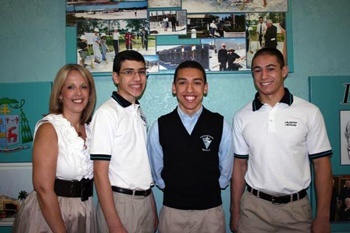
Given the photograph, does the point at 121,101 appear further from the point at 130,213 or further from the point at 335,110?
the point at 335,110

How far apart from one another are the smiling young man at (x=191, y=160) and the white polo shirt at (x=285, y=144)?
202 millimetres

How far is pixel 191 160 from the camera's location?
5.86ft

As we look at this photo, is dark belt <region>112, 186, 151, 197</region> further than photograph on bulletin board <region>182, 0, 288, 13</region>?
No

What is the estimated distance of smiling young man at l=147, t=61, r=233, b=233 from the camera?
5.78 feet

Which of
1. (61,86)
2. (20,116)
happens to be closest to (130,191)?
(61,86)

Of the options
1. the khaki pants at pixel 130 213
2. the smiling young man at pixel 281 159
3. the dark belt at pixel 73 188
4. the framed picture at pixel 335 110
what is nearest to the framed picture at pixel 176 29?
the framed picture at pixel 335 110

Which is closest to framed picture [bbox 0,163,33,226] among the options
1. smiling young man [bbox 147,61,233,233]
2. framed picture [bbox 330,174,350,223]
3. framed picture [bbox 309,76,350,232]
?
smiling young man [bbox 147,61,233,233]

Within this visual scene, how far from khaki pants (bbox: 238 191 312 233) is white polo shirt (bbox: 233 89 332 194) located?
0.30 ft

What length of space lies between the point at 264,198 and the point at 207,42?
1294 millimetres

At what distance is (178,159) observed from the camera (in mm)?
1798

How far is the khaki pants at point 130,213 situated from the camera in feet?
5.33

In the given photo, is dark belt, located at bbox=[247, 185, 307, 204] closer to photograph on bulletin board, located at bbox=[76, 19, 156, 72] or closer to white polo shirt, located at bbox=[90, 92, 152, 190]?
white polo shirt, located at bbox=[90, 92, 152, 190]

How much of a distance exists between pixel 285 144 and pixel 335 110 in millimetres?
820

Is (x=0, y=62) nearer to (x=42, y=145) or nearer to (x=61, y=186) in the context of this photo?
(x=42, y=145)
